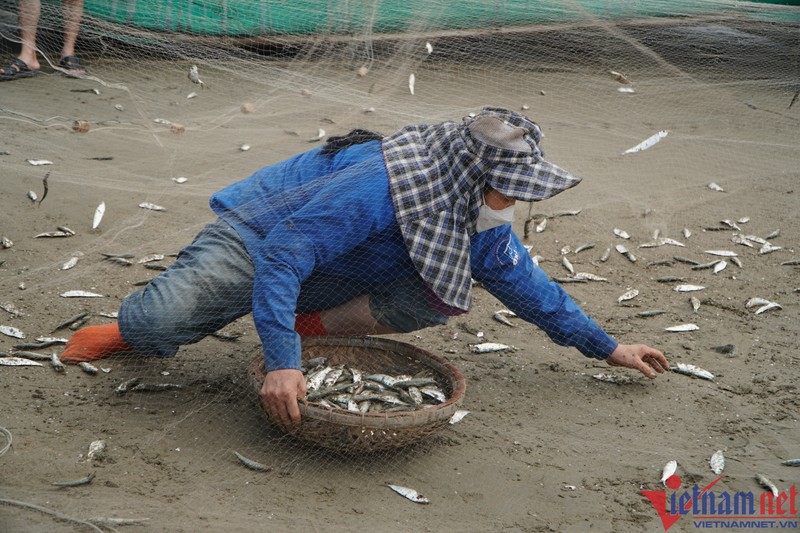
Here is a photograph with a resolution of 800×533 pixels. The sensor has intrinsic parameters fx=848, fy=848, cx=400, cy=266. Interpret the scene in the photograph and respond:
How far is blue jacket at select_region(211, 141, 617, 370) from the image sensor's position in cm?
310

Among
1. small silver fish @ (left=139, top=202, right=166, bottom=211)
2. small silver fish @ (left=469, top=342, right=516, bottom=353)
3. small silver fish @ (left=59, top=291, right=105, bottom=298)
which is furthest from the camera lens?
small silver fish @ (left=139, top=202, right=166, bottom=211)

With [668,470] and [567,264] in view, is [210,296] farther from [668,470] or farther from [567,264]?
[567,264]

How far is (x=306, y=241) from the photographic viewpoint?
3.19 m

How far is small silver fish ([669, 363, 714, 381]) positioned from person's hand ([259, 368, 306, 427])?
2.14 metres

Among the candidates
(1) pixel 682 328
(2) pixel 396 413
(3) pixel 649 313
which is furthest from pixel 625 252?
(2) pixel 396 413

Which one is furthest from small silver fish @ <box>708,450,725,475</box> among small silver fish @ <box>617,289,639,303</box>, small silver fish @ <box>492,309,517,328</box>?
small silver fish @ <box>617,289,639,303</box>

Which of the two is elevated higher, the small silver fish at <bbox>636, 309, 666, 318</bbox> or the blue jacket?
the blue jacket

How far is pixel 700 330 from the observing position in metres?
4.75

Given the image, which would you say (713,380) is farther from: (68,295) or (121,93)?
(121,93)

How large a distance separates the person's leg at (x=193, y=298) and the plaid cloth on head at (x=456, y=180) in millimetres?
754

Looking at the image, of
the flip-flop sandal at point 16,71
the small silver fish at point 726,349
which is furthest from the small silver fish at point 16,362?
the small silver fish at point 726,349

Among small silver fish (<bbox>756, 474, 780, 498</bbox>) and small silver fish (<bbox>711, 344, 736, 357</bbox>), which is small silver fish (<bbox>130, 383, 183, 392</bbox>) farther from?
small silver fish (<bbox>711, 344, 736, 357</bbox>)

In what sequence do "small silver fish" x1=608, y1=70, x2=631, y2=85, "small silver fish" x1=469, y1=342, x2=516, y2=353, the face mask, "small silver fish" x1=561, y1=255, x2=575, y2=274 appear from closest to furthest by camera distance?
the face mask → "small silver fish" x1=469, y1=342, x2=516, y2=353 → "small silver fish" x1=561, y1=255, x2=575, y2=274 → "small silver fish" x1=608, y1=70, x2=631, y2=85

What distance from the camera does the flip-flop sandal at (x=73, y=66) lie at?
4984mm
